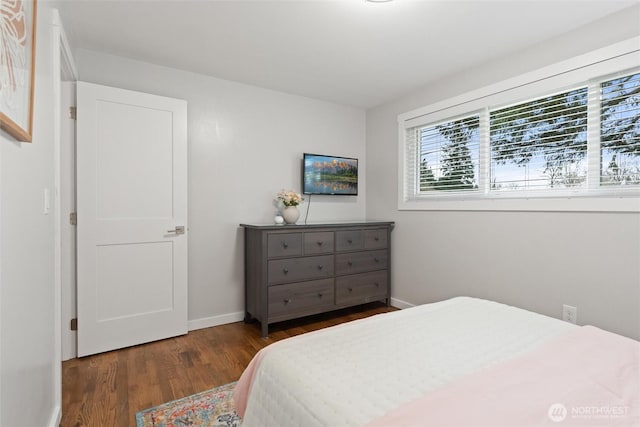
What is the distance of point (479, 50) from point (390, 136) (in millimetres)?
1333

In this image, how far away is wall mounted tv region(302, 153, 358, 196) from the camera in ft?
11.7

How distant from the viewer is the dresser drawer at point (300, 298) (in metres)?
2.90

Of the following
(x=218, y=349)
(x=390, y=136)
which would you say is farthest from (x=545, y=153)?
(x=218, y=349)

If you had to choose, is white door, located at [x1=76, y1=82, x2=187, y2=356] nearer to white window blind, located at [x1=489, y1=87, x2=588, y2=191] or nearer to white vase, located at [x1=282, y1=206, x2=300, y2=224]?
white vase, located at [x1=282, y1=206, x2=300, y2=224]

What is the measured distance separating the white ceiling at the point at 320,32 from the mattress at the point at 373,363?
1.90 meters

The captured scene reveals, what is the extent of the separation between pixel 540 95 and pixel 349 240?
2034 millimetres

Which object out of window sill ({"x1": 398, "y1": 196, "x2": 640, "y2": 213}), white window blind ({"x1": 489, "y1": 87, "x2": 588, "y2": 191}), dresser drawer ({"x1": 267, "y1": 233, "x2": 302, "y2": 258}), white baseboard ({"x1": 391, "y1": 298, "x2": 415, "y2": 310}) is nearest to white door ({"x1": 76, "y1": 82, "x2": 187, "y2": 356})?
dresser drawer ({"x1": 267, "y1": 233, "x2": 302, "y2": 258})

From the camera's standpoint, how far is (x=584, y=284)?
87.3 inches

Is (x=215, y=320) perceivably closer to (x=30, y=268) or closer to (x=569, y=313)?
(x=30, y=268)

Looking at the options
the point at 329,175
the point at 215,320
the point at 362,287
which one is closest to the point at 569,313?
the point at 362,287

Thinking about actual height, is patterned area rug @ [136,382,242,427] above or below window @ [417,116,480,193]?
below

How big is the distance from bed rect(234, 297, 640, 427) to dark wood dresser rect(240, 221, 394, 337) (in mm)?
1516

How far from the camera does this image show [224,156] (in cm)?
315

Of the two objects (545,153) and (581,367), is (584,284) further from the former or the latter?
(581,367)
